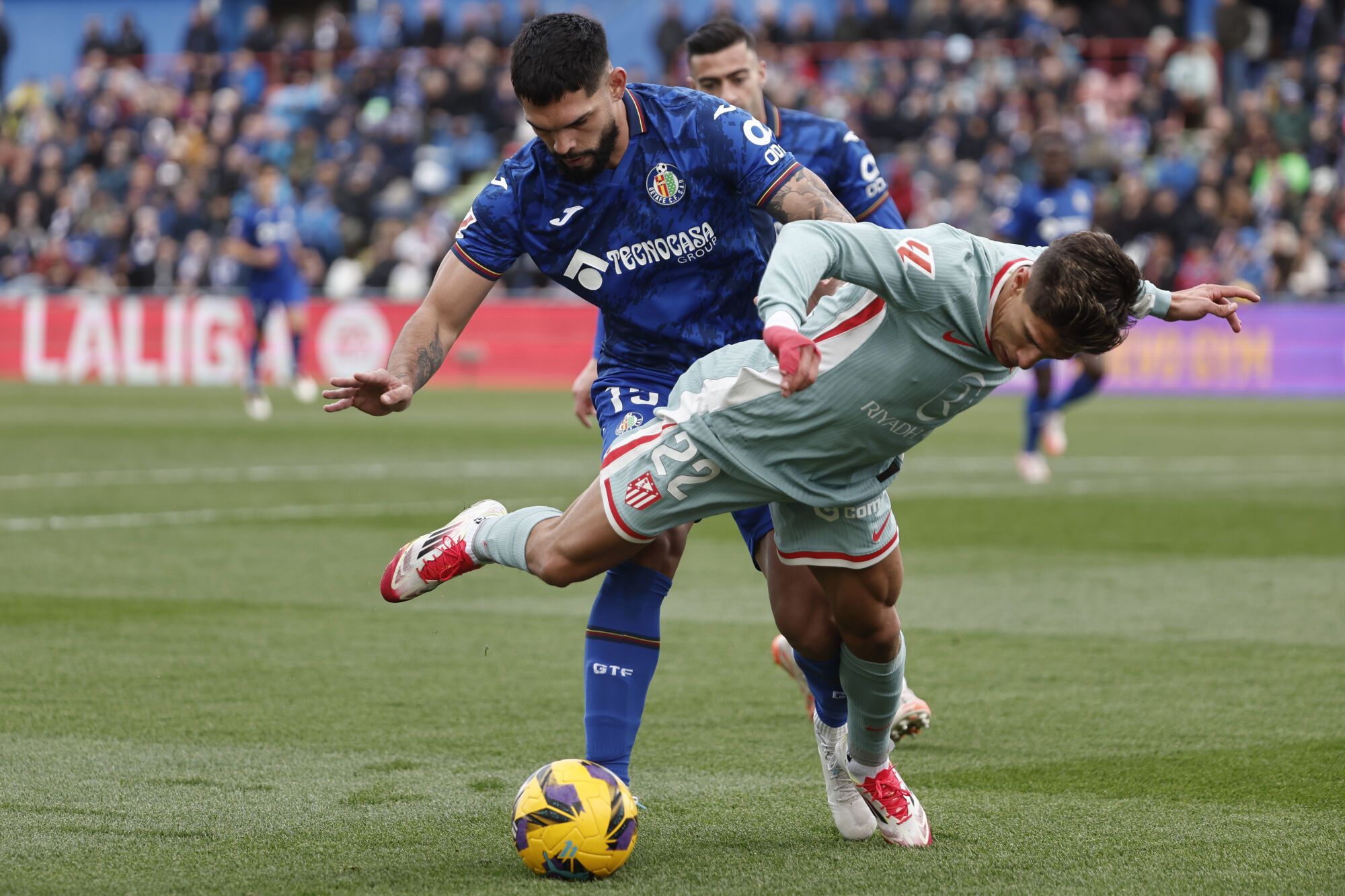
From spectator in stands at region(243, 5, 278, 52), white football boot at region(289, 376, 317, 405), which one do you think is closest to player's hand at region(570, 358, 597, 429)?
white football boot at region(289, 376, 317, 405)

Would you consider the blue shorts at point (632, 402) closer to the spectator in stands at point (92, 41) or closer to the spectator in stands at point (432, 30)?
the spectator in stands at point (432, 30)

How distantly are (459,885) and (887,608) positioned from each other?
1253 mm

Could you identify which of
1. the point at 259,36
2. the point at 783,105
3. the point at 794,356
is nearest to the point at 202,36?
the point at 259,36

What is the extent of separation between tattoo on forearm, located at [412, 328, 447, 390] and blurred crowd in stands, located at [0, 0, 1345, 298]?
63.5 feet

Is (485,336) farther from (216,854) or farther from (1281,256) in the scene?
(216,854)

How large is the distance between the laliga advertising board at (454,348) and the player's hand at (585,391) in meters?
18.2

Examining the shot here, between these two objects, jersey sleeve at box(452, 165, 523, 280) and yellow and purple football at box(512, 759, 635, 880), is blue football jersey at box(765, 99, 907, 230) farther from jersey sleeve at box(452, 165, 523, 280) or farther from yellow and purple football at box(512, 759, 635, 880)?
yellow and purple football at box(512, 759, 635, 880)

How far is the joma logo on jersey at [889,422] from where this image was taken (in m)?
4.18

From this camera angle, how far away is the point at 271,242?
22141 millimetres

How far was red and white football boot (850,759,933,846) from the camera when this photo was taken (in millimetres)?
4504

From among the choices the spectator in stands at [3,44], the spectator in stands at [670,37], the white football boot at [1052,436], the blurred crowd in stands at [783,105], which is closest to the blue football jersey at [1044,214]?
the white football boot at [1052,436]

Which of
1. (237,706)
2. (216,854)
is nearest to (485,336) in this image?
(237,706)

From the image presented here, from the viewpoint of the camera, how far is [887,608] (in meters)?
4.53

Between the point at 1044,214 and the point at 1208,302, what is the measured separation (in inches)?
411
